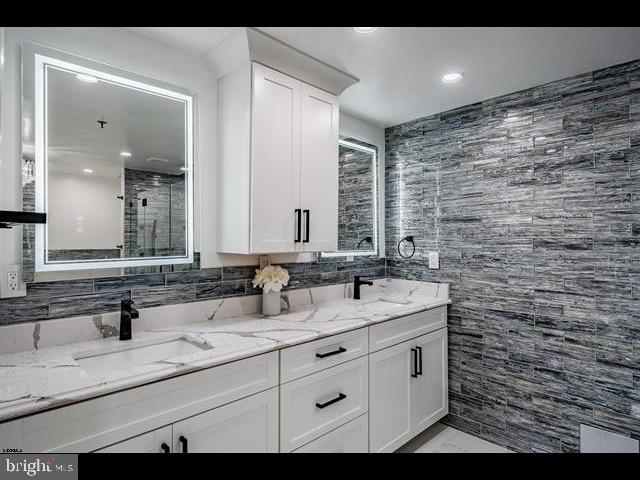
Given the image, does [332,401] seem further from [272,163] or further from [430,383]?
[272,163]

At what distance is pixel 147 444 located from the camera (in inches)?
45.9

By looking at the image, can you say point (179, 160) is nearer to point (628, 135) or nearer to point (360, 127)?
point (360, 127)

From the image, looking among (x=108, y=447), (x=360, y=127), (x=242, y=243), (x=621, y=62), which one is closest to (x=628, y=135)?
(x=621, y=62)

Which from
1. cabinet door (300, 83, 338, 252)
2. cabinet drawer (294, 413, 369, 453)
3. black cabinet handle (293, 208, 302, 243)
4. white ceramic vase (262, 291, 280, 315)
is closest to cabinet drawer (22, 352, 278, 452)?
cabinet drawer (294, 413, 369, 453)

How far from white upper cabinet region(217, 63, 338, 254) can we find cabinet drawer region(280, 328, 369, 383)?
551 millimetres

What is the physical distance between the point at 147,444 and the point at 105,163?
1231mm

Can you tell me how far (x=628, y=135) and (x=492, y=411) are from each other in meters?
1.89

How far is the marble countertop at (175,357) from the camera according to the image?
3.41 ft

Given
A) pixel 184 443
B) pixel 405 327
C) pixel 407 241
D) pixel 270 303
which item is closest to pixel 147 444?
pixel 184 443

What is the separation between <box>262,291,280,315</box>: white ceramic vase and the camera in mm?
2061

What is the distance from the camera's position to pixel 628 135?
1952 millimetres

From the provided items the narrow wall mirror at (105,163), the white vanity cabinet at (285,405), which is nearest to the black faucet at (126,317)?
the narrow wall mirror at (105,163)

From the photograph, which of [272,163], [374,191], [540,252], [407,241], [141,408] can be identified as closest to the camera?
[141,408]

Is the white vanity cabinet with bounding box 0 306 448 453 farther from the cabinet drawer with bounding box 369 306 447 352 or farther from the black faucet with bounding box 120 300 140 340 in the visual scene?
the black faucet with bounding box 120 300 140 340
